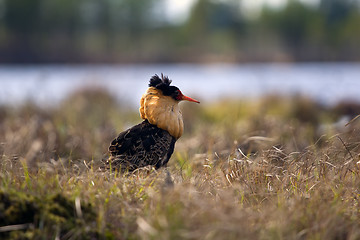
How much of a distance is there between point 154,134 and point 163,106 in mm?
324

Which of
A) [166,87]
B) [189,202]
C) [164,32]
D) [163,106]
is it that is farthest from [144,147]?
[164,32]

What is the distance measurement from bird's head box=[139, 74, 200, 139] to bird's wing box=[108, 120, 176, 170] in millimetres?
89

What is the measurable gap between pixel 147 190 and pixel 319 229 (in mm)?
1447

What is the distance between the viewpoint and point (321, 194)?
12.2 ft

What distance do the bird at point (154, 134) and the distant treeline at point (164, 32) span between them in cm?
3880

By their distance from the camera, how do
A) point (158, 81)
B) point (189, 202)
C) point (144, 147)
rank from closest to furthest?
point (189, 202), point (144, 147), point (158, 81)

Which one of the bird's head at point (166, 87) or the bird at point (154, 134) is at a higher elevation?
the bird's head at point (166, 87)

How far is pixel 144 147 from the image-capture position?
14.6 feet

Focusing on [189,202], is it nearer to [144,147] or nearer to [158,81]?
[144,147]

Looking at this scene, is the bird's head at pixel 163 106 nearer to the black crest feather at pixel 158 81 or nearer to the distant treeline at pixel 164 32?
the black crest feather at pixel 158 81

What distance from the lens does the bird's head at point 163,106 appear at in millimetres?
4449

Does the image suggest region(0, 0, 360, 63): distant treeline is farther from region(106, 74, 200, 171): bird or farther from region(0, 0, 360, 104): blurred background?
region(106, 74, 200, 171): bird

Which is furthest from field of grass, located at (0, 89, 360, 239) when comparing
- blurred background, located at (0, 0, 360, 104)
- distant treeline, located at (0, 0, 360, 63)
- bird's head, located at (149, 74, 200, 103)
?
distant treeline, located at (0, 0, 360, 63)

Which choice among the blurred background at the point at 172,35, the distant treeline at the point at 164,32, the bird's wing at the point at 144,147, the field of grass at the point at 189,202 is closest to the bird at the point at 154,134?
the bird's wing at the point at 144,147
